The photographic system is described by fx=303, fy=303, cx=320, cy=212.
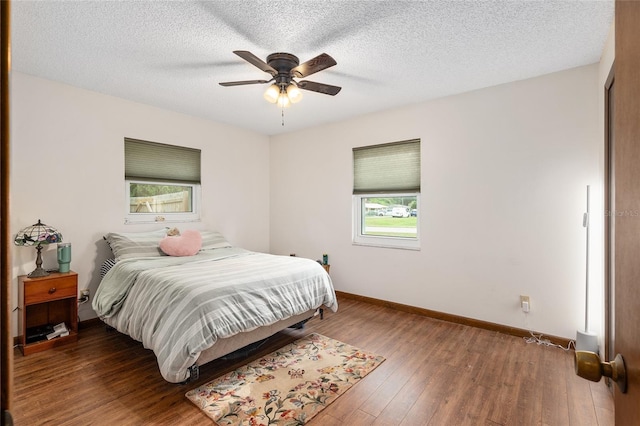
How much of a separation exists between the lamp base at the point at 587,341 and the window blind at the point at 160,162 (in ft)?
14.8

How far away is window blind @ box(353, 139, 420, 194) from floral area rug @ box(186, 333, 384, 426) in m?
2.05

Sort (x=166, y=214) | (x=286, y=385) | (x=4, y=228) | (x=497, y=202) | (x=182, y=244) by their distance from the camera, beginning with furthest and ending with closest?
(x=166, y=214) → (x=182, y=244) → (x=497, y=202) → (x=286, y=385) → (x=4, y=228)

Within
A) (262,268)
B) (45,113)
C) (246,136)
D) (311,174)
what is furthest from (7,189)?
(246,136)

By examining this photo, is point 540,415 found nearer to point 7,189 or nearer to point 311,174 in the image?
point 7,189

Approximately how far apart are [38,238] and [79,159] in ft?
3.12

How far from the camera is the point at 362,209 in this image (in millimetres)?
4293

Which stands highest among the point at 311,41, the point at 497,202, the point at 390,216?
the point at 311,41

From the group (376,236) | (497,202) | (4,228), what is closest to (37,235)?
(4,228)

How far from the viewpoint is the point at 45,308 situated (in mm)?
2945

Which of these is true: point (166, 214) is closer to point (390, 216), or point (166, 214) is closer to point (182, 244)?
point (182, 244)

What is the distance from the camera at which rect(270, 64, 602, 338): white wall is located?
276 cm

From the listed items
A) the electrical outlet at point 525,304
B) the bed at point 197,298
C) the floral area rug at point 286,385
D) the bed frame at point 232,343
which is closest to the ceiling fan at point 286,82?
the bed at point 197,298

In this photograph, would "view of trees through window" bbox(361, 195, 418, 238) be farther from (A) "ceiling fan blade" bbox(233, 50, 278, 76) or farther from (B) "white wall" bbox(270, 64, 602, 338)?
(A) "ceiling fan blade" bbox(233, 50, 278, 76)

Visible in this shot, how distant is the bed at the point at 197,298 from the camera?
2090 mm
